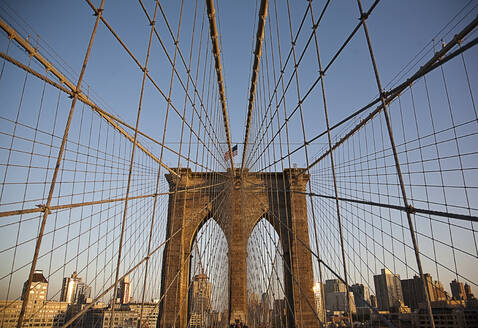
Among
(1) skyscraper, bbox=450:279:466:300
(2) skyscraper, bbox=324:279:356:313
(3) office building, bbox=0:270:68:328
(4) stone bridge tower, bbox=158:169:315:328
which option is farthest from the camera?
(4) stone bridge tower, bbox=158:169:315:328

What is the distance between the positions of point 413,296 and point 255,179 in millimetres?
10445

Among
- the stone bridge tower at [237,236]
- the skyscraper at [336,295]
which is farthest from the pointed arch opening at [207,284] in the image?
the skyscraper at [336,295]

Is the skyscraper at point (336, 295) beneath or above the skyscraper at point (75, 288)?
beneath

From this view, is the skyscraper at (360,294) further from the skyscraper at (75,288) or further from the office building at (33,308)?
the skyscraper at (75,288)

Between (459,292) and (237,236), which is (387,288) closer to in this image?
(459,292)

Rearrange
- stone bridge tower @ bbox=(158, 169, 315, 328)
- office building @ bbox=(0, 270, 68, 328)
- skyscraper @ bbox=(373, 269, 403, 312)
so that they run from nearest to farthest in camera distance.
Answer: office building @ bbox=(0, 270, 68, 328)
skyscraper @ bbox=(373, 269, 403, 312)
stone bridge tower @ bbox=(158, 169, 315, 328)

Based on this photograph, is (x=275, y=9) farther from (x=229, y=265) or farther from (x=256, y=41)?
(x=229, y=265)

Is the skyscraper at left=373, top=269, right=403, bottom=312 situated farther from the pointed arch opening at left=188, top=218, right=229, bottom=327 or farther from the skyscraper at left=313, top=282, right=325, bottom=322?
the pointed arch opening at left=188, top=218, right=229, bottom=327

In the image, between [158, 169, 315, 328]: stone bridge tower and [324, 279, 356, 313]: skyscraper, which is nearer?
[324, 279, 356, 313]: skyscraper

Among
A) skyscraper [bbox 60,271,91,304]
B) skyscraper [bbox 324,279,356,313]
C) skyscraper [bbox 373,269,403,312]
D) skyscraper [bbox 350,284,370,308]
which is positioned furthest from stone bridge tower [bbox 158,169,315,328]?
skyscraper [bbox 373,269,403,312]

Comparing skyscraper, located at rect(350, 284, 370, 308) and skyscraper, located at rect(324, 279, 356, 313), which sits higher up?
skyscraper, located at rect(350, 284, 370, 308)

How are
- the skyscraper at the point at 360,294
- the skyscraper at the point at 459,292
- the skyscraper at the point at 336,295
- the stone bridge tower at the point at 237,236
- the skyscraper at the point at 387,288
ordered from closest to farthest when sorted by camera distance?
the skyscraper at the point at 360,294 < the skyscraper at the point at 459,292 < the skyscraper at the point at 387,288 < the skyscraper at the point at 336,295 < the stone bridge tower at the point at 237,236

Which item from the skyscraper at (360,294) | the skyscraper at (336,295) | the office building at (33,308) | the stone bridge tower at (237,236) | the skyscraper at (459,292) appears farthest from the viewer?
the stone bridge tower at (237,236)

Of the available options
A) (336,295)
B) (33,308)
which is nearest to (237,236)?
(336,295)
